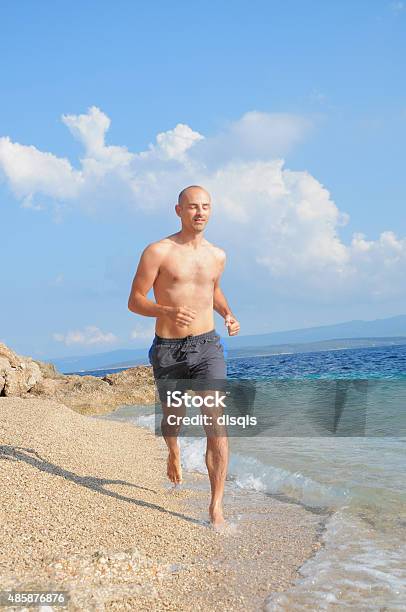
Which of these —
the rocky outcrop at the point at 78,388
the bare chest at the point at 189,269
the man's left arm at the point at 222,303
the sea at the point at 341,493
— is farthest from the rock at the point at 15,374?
the bare chest at the point at 189,269

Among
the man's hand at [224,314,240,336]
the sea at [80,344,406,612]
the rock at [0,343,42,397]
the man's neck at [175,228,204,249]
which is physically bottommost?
the sea at [80,344,406,612]

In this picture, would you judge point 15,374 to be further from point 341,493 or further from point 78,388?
point 341,493

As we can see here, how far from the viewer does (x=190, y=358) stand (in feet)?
15.7

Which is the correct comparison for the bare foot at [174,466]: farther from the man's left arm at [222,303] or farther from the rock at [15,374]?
the rock at [15,374]

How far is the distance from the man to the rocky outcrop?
10.0m

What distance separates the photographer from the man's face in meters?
4.75

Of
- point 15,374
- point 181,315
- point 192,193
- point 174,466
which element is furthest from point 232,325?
point 15,374

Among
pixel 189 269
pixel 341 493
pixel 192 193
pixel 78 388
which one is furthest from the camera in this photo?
pixel 78 388

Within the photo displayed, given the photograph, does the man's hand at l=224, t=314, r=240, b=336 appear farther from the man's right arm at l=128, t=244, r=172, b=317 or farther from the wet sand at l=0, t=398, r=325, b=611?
the wet sand at l=0, t=398, r=325, b=611

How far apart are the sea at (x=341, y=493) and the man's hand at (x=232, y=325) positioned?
5.36 feet

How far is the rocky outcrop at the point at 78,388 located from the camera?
14688mm

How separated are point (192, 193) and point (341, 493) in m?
3.02

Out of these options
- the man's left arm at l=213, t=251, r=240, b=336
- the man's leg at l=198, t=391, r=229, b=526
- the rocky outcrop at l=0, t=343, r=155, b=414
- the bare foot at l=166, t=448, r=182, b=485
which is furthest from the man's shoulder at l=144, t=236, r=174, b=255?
the rocky outcrop at l=0, t=343, r=155, b=414

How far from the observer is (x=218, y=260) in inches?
202
